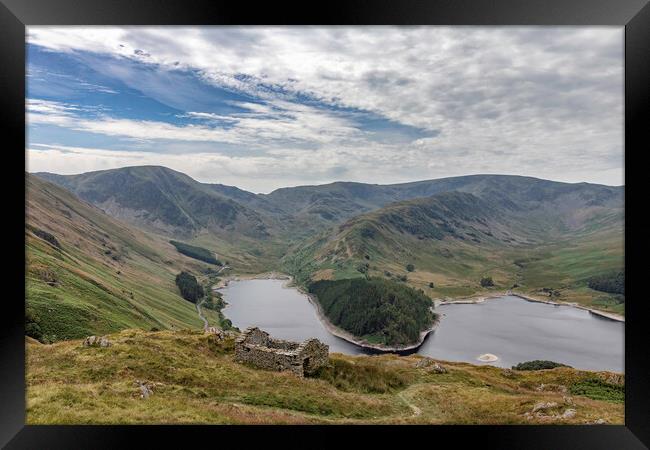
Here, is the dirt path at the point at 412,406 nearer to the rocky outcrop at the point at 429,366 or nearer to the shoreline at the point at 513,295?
the rocky outcrop at the point at 429,366

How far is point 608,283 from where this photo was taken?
434ft

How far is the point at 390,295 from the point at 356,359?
341 ft

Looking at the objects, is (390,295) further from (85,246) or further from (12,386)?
(12,386)

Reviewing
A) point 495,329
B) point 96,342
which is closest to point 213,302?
point 495,329

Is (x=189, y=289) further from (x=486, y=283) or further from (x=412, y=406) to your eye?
(x=486, y=283)

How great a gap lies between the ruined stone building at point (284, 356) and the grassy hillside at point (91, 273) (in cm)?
713

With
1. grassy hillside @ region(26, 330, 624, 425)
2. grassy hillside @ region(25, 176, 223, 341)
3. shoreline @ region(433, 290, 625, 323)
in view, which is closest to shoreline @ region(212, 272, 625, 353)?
shoreline @ region(433, 290, 625, 323)

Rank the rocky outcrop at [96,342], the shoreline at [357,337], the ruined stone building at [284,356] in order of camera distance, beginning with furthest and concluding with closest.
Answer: the shoreline at [357,337] → the ruined stone building at [284,356] → the rocky outcrop at [96,342]

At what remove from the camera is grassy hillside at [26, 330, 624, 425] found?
7.40 metres

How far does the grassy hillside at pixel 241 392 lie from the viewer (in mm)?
7402

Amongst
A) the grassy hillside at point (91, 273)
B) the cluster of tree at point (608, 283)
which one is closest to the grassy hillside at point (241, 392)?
the grassy hillside at point (91, 273)

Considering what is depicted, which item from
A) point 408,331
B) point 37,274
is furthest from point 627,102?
point 408,331

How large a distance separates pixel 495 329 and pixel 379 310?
103 feet

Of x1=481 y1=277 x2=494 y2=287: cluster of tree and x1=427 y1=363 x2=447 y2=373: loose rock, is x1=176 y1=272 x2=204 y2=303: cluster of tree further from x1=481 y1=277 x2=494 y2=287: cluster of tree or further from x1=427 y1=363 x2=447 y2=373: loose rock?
x1=481 y1=277 x2=494 y2=287: cluster of tree
